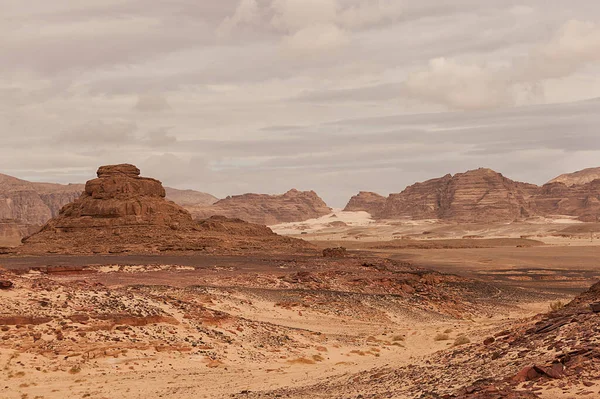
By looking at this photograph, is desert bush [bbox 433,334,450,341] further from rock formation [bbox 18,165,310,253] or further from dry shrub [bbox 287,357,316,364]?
rock formation [bbox 18,165,310,253]

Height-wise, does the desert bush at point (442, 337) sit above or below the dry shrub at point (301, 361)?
above

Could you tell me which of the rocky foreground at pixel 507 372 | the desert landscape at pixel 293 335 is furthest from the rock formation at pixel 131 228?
the rocky foreground at pixel 507 372

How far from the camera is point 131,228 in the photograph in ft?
274

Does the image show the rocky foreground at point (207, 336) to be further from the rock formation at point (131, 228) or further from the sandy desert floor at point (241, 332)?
the rock formation at point (131, 228)

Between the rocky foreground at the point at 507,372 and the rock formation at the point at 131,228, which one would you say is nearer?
the rocky foreground at the point at 507,372

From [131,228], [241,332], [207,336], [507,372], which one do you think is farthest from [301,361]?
[131,228]

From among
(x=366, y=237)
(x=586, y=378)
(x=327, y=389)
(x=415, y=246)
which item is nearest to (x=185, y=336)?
(x=327, y=389)

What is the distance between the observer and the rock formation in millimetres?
78312

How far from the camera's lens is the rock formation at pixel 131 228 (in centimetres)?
7831

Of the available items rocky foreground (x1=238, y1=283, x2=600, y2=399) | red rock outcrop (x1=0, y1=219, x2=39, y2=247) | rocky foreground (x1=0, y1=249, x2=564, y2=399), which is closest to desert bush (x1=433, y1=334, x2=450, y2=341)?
rocky foreground (x1=0, y1=249, x2=564, y2=399)

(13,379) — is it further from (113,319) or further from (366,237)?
(366,237)

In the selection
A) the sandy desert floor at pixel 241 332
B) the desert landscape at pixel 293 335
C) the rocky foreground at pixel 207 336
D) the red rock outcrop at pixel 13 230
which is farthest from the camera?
the red rock outcrop at pixel 13 230

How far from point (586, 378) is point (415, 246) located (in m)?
115

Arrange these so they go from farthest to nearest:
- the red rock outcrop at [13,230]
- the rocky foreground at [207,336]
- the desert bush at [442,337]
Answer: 1. the red rock outcrop at [13,230]
2. the desert bush at [442,337]
3. the rocky foreground at [207,336]
